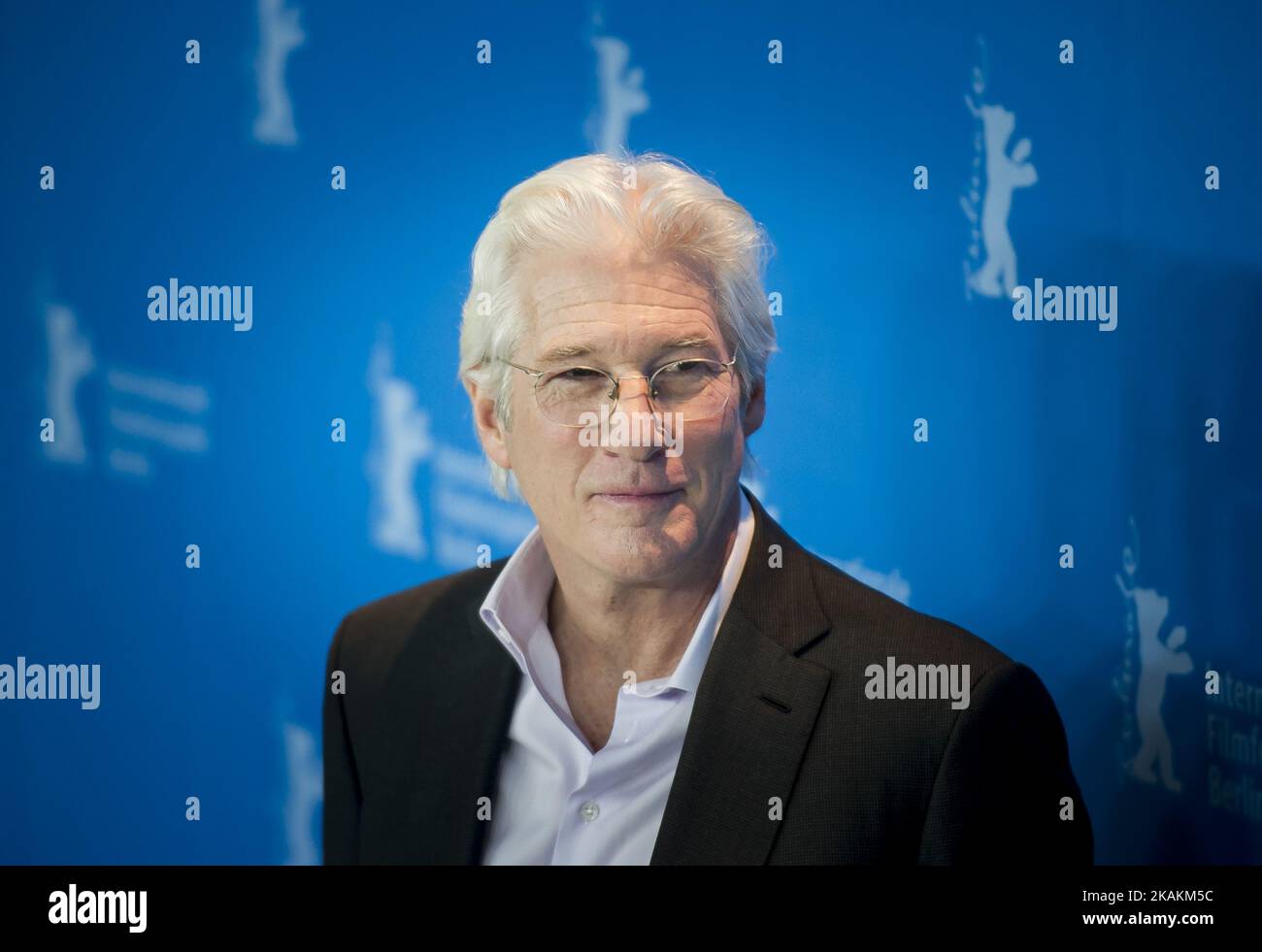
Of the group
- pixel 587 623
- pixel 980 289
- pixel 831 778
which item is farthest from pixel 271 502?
pixel 980 289

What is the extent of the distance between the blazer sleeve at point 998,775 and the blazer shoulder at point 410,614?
999mm

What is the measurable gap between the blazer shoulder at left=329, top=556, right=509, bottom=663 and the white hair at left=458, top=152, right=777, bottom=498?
1.41 ft

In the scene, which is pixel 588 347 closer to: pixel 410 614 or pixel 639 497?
pixel 639 497

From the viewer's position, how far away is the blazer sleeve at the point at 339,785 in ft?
7.65

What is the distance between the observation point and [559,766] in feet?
6.67

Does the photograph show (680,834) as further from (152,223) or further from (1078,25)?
(1078,25)

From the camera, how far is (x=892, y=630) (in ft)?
6.55

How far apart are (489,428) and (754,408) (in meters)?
0.52

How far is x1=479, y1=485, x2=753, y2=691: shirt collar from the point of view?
2.01m

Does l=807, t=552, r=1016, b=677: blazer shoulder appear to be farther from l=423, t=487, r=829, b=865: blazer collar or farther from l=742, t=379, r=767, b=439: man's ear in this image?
l=742, t=379, r=767, b=439: man's ear
